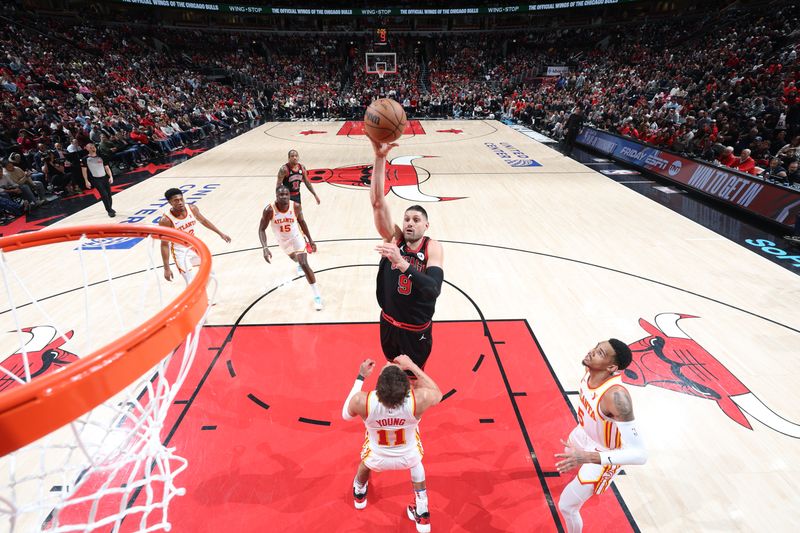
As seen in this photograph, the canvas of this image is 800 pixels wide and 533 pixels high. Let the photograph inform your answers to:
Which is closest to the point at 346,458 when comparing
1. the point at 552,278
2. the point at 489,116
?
the point at 552,278

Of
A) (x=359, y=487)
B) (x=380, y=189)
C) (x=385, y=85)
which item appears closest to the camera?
(x=359, y=487)

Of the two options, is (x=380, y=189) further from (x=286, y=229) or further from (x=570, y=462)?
(x=286, y=229)

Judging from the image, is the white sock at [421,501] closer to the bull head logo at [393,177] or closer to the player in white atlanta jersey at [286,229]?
the player in white atlanta jersey at [286,229]

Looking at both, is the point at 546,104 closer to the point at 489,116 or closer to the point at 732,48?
the point at 489,116

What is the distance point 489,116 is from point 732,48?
39.2 ft

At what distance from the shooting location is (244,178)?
11828 mm

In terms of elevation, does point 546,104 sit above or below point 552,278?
above

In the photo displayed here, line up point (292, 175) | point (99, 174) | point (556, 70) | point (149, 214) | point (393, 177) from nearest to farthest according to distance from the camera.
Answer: point (292, 175)
point (99, 174)
point (149, 214)
point (393, 177)
point (556, 70)

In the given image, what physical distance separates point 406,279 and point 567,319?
3.06 meters

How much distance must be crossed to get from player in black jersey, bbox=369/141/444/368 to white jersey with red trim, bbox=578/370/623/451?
113 centimetres

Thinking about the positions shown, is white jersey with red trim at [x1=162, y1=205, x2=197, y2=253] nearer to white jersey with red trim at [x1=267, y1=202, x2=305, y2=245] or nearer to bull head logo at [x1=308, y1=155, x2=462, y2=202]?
white jersey with red trim at [x1=267, y1=202, x2=305, y2=245]

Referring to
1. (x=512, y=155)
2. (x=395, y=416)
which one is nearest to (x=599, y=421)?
(x=395, y=416)

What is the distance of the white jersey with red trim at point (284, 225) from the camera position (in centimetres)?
519

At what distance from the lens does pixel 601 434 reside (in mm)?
2475
